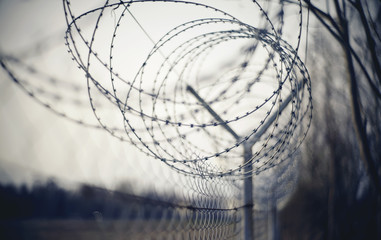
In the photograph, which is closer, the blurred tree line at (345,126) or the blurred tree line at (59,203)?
the blurred tree line at (59,203)

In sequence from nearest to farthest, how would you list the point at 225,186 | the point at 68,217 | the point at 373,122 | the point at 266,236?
the point at 68,217, the point at 225,186, the point at 373,122, the point at 266,236

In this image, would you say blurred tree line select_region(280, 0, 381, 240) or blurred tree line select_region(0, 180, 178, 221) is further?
blurred tree line select_region(280, 0, 381, 240)

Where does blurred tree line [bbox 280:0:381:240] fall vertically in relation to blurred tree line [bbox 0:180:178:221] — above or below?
above

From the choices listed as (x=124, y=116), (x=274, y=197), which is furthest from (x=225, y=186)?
(x=274, y=197)

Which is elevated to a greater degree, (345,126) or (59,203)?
(345,126)

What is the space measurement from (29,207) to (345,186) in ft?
33.1

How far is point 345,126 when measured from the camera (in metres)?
8.74

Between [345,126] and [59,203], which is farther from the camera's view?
[345,126]

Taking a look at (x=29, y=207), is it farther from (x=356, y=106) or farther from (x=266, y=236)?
(x=266, y=236)

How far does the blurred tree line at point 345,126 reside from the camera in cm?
408

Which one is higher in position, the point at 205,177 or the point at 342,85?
the point at 342,85

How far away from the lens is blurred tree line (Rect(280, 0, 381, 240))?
4077mm

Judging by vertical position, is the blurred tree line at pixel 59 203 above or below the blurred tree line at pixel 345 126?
below

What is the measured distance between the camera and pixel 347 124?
8.52m
